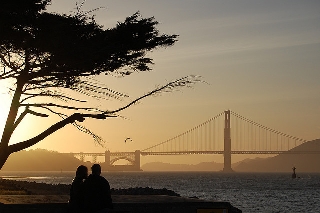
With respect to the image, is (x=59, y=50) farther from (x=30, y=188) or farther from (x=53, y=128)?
(x=30, y=188)

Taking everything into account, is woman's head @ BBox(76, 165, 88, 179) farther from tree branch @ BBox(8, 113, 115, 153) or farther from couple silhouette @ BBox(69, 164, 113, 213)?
tree branch @ BBox(8, 113, 115, 153)

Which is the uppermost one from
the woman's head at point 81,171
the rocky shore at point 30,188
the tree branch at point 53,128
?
the tree branch at point 53,128

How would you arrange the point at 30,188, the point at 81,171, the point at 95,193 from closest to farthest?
the point at 95,193, the point at 81,171, the point at 30,188

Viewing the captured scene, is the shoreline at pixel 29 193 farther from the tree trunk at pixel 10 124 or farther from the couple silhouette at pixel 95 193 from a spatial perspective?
the couple silhouette at pixel 95 193

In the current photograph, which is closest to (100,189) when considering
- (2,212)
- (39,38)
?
(2,212)

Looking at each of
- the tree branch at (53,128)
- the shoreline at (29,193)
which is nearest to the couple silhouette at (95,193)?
the shoreline at (29,193)

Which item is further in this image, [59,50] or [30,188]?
[30,188]

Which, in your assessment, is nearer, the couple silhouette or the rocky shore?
the couple silhouette

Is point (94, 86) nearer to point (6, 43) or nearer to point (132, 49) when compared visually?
point (132, 49)

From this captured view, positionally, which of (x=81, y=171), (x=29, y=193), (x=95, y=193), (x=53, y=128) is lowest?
(x=29, y=193)

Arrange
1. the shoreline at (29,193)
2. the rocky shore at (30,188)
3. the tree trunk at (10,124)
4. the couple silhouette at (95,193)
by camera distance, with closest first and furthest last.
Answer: the couple silhouette at (95,193), the shoreline at (29,193), the tree trunk at (10,124), the rocky shore at (30,188)

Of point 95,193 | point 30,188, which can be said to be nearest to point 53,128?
point 95,193

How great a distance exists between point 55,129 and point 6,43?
10.2 ft

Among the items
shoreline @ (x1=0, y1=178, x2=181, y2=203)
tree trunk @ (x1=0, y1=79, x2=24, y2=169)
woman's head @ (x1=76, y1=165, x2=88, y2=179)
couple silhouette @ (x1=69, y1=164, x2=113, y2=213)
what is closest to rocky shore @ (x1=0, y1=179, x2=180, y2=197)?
shoreline @ (x1=0, y1=178, x2=181, y2=203)
